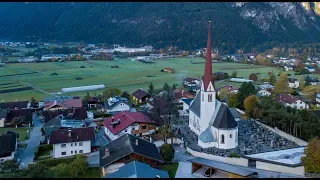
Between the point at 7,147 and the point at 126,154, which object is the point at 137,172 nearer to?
the point at 126,154

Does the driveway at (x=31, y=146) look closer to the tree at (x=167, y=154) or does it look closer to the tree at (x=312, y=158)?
the tree at (x=167, y=154)

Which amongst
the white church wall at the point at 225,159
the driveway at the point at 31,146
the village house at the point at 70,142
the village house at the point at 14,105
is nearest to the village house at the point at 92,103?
the village house at the point at 14,105

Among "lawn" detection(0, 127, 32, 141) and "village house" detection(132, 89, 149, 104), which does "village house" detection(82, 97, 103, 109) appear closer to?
"village house" detection(132, 89, 149, 104)

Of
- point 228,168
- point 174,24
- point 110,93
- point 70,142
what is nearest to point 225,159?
point 228,168

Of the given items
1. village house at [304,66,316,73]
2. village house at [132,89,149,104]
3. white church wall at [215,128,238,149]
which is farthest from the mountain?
white church wall at [215,128,238,149]

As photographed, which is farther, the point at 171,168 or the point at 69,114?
the point at 69,114
